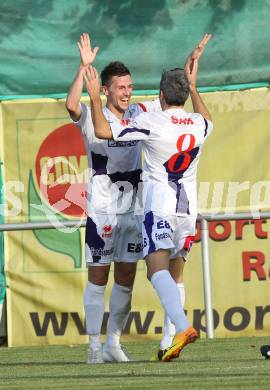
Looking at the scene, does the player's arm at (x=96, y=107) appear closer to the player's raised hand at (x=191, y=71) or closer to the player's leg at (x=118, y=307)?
the player's raised hand at (x=191, y=71)

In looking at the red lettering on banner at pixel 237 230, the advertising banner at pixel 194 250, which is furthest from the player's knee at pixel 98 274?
the red lettering on banner at pixel 237 230

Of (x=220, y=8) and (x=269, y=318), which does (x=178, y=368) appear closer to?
(x=269, y=318)

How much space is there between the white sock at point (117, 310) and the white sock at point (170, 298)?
78 centimetres

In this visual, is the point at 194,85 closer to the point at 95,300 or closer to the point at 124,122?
the point at 124,122

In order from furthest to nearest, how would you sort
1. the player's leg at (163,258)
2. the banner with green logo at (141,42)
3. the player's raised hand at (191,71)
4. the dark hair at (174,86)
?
1. the banner with green logo at (141,42)
2. the player's raised hand at (191,71)
3. the dark hair at (174,86)
4. the player's leg at (163,258)

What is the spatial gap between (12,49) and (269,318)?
138 inches

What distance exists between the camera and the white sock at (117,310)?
8.92 metres

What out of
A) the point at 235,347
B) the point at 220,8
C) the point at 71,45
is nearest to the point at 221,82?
the point at 220,8

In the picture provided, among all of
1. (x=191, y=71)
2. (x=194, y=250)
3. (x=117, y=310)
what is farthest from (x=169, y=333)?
(x=194, y=250)

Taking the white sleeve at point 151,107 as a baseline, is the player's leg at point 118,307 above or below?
below

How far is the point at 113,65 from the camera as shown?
8.78 m

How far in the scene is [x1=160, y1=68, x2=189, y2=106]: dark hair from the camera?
26.7 ft

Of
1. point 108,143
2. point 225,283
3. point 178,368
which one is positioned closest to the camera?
point 178,368

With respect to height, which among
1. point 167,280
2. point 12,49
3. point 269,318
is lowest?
point 269,318
